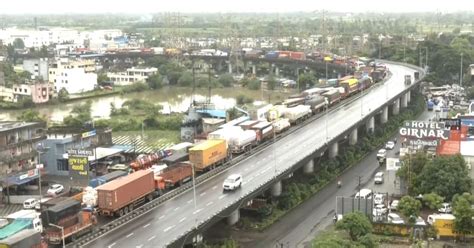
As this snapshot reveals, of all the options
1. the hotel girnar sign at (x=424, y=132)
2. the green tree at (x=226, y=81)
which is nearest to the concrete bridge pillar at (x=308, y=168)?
the hotel girnar sign at (x=424, y=132)

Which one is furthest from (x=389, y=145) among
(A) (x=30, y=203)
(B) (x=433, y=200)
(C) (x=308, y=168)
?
(A) (x=30, y=203)

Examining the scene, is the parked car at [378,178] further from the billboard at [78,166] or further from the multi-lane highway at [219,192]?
the billboard at [78,166]

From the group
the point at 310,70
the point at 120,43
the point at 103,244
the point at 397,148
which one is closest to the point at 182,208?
the point at 103,244

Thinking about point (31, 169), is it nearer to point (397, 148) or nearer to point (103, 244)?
point (103, 244)

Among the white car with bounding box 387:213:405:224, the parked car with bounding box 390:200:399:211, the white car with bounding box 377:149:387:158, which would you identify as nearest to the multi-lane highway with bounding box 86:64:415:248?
the white car with bounding box 377:149:387:158

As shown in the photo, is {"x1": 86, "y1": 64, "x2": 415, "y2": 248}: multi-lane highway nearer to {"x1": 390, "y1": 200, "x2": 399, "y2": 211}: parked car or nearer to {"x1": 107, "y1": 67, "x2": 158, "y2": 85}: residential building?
{"x1": 390, "y1": 200, "x2": 399, "y2": 211}: parked car

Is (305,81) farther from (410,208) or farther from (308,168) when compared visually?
(410,208)
